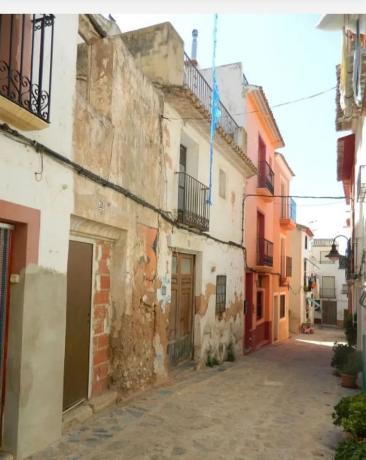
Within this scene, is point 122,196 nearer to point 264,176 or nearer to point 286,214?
point 264,176

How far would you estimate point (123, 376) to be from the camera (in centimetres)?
637

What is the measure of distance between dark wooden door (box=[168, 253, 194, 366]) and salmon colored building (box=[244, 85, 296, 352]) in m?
5.02

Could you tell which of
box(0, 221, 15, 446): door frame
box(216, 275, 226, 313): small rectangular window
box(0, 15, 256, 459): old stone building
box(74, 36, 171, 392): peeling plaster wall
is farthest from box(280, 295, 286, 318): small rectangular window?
Answer: box(0, 221, 15, 446): door frame

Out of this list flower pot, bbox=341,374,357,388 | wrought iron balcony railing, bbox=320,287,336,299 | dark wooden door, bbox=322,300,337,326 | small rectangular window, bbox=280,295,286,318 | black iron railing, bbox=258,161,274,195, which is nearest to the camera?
flower pot, bbox=341,374,357,388

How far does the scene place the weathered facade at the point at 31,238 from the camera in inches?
160

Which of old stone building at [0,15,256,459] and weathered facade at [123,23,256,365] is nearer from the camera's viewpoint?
old stone building at [0,15,256,459]

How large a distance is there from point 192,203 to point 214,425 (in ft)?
16.2

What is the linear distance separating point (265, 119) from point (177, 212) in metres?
9.43

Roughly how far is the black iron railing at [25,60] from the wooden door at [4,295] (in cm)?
118

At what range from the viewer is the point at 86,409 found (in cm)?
548

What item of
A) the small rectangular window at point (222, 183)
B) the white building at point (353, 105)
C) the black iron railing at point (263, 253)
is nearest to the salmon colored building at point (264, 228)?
the black iron railing at point (263, 253)

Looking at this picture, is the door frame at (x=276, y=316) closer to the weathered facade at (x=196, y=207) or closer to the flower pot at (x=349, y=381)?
the weathered facade at (x=196, y=207)

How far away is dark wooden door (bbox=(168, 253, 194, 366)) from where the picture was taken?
29.2ft

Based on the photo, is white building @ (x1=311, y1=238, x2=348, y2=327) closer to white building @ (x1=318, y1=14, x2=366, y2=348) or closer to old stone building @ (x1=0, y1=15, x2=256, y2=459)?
white building @ (x1=318, y1=14, x2=366, y2=348)
